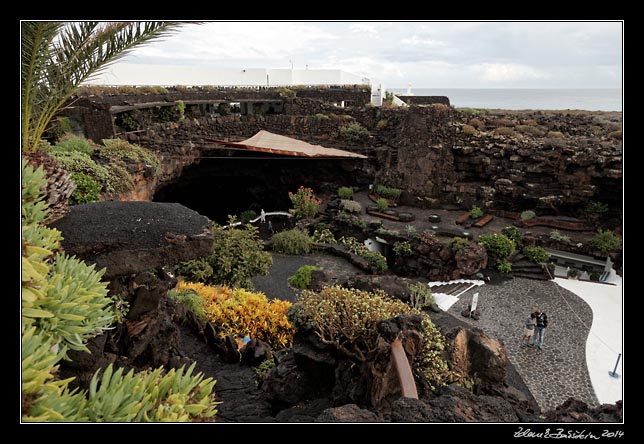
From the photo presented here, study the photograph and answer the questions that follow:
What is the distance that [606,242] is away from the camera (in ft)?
Answer: 40.4

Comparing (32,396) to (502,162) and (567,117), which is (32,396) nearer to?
(502,162)

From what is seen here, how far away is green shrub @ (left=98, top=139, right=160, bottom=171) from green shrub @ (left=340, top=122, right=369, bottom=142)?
1025 centimetres

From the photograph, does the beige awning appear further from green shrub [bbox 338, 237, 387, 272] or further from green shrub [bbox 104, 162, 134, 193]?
green shrub [bbox 104, 162, 134, 193]

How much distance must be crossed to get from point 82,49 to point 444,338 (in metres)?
5.70

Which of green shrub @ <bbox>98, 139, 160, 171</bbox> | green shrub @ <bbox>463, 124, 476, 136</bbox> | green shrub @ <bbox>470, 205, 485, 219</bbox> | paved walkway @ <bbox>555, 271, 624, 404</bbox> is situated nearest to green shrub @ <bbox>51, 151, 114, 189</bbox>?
green shrub @ <bbox>98, 139, 160, 171</bbox>

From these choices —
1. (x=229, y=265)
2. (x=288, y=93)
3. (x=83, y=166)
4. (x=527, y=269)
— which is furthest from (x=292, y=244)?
(x=288, y=93)

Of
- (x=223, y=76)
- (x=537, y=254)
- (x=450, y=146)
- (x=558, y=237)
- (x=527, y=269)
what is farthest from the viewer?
(x=223, y=76)

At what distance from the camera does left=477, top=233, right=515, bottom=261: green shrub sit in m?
12.2

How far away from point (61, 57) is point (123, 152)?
34.3 ft

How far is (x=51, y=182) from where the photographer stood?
3996mm

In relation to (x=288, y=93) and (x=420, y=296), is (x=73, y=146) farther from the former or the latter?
(x=288, y=93)

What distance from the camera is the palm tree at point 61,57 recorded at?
10.7ft

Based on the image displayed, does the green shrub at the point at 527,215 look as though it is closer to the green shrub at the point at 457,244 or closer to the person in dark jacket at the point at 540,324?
the green shrub at the point at 457,244

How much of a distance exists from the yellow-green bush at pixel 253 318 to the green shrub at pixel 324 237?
615 centimetres
